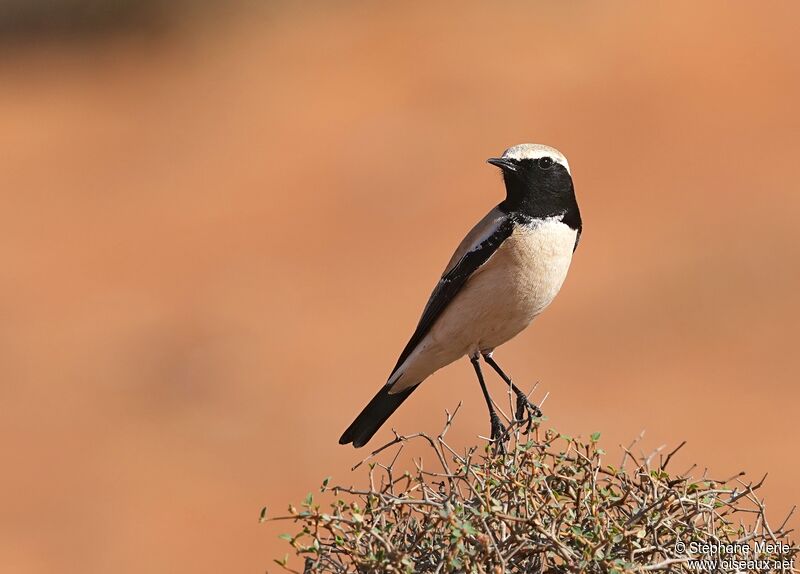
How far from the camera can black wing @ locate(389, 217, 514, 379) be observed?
623 centimetres

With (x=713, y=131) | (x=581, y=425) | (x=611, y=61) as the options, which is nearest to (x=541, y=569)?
(x=581, y=425)

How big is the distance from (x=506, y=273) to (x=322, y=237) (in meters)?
14.2

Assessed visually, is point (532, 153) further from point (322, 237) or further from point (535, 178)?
point (322, 237)

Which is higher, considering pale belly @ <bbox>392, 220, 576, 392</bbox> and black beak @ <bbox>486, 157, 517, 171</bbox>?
black beak @ <bbox>486, 157, 517, 171</bbox>

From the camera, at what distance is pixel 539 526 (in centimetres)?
338

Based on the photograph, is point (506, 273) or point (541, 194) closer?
point (506, 273)

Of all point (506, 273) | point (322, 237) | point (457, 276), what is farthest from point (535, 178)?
point (322, 237)

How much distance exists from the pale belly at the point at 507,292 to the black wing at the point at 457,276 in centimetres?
4

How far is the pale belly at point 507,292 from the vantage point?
20.1 feet

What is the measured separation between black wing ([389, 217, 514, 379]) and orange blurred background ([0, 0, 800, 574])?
18.2 ft

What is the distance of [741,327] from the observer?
1622 centimetres

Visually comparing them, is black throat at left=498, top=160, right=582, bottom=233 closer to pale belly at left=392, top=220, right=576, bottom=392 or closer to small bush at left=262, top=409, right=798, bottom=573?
pale belly at left=392, top=220, right=576, bottom=392

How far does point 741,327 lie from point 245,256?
27.0 feet

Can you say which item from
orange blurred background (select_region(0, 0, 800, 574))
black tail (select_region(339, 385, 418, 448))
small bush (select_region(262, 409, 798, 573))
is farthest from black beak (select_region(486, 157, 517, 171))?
orange blurred background (select_region(0, 0, 800, 574))
